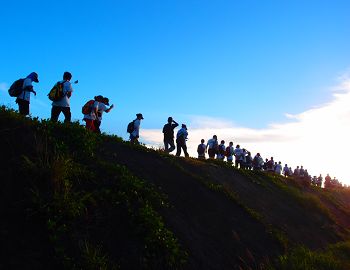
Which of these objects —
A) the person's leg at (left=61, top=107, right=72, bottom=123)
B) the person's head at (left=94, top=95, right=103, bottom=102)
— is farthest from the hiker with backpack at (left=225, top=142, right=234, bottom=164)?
the person's leg at (left=61, top=107, right=72, bottom=123)

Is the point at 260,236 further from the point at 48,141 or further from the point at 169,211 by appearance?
the point at 48,141

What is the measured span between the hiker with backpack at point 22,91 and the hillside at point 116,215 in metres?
2.61

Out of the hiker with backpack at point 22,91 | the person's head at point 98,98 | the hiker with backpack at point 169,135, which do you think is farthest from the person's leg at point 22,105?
the hiker with backpack at point 169,135

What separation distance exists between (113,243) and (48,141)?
344 cm

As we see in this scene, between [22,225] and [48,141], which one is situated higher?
[48,141]

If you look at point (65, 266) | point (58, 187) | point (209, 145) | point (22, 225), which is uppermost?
point (209, 145)

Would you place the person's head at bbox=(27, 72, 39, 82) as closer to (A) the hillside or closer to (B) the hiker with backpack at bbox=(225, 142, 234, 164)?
(A) the hillside

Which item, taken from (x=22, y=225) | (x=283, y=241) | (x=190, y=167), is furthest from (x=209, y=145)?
(x=22, y=225)

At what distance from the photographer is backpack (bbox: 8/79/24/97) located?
13500 millimetres

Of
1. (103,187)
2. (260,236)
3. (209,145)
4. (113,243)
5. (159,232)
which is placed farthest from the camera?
(209,145)

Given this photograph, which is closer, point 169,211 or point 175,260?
point 175,260

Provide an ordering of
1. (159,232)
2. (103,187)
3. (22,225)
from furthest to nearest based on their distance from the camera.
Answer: (103,187) < (159,232) < (22,225)

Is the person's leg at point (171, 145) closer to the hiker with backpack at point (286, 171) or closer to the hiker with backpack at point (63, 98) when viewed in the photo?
the hiker with backpack at point (63, 98)

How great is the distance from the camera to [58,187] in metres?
8.23
